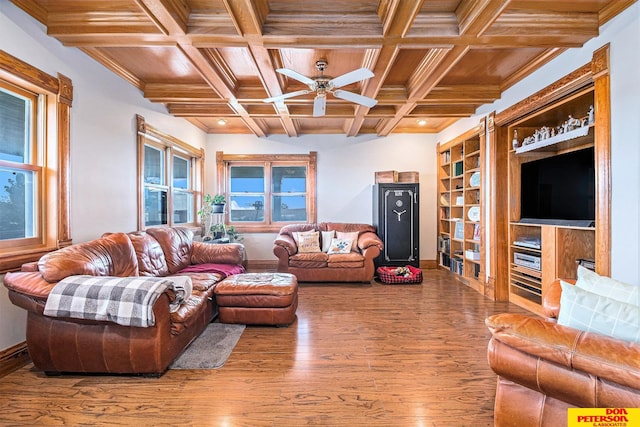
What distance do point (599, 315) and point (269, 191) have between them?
5495mm

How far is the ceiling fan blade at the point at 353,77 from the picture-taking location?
→ 110 inches

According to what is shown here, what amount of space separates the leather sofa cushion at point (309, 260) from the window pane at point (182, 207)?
202 centimetres

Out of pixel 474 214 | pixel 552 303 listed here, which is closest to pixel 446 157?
pixel 474 214

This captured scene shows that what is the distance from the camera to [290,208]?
640 centimetres

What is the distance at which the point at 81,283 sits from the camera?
2119 mm

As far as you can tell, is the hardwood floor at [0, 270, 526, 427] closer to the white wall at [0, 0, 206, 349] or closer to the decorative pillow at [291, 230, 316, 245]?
the white wall at [0, 0, 206, 349]

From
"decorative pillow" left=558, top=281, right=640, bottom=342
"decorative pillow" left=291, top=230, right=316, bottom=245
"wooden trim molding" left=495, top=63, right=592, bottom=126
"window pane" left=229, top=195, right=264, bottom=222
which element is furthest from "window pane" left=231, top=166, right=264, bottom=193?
"decorative pillow" left=558, top=281, right=640, bottom=342

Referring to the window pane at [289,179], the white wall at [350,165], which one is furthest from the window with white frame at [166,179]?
the window pane at [289,179]

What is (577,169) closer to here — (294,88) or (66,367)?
(294,88)

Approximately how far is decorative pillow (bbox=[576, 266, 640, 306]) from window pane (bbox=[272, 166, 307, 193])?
496 centimetres

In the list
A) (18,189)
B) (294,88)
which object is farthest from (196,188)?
(18,189)

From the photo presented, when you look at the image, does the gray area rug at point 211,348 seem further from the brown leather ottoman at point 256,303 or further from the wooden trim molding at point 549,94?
the wooden trim molding at point 549,94

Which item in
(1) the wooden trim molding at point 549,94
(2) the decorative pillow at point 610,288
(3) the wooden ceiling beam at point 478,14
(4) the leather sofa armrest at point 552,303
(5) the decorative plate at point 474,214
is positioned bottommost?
(4) the leather sofa armrest at point 552,303

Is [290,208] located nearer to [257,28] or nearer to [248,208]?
[248,208]
